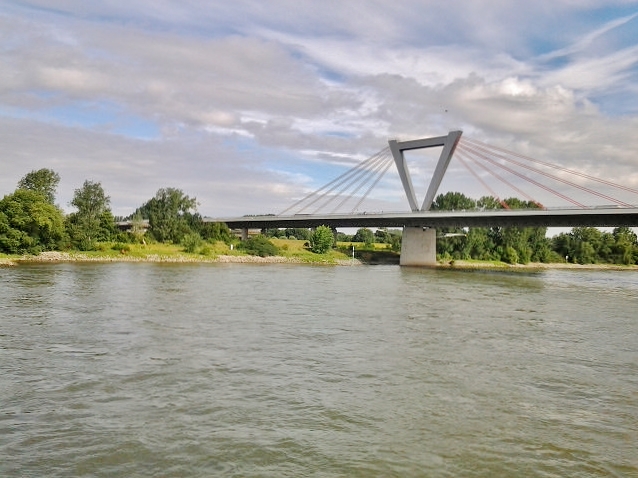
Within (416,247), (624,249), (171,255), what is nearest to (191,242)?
(171,255)

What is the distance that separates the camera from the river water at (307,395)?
7.10 metres

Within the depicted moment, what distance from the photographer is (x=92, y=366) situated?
1163 centimetres

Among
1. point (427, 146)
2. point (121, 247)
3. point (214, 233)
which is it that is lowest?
point (121, 247)

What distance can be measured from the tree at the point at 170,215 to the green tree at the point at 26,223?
71.9 feet

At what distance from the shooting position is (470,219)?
65688 millimetres

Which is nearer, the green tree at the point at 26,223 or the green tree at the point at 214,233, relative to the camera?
the green tree at the point at 26,223

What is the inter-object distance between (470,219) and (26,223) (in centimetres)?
5213

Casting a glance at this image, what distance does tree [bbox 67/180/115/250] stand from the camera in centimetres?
6328

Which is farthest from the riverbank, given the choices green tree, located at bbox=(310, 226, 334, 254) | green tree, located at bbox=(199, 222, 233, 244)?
green tree, located at bbox=(199, 222, 233, 244)

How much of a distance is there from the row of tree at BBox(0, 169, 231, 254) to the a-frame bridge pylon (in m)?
31.3

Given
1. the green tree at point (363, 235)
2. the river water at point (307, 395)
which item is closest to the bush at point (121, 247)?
the river water at point (307, 395)

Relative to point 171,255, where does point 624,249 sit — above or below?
above

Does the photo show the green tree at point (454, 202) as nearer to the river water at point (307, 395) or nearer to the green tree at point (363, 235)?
the green tree at point (363, 235)

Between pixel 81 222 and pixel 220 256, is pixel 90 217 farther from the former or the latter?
pixel 220 256
